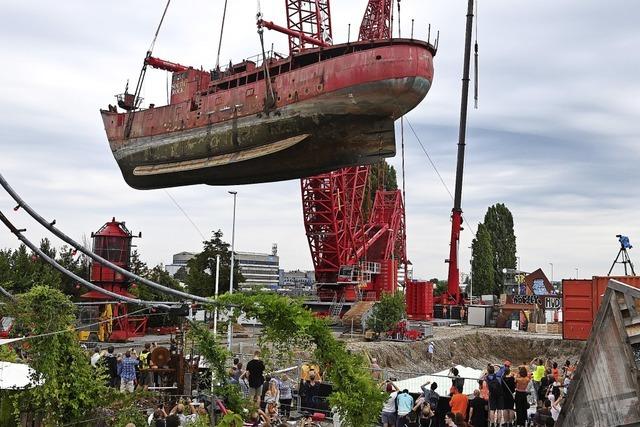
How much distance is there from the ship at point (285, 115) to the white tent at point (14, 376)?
A: 1737 centimetres

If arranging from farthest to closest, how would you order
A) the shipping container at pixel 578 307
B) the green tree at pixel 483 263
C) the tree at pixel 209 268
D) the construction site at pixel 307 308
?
the green tree at pixel 483 263 → the tree at pixel 209 268 → the shipping container at pixel 578 307 → the construction site at pixel 307 308

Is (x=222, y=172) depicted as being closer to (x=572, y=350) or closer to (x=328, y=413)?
(x=328, y=413)

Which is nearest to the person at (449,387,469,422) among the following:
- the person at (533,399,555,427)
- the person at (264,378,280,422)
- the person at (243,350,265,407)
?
the person at (533,399,555,427)

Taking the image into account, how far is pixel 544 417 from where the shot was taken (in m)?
11.7

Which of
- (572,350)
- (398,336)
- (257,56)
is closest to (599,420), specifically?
(257,56)

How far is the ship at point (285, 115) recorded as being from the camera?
87.0ft

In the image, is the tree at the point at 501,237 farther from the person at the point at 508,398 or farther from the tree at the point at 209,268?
the person at the point at 508,398

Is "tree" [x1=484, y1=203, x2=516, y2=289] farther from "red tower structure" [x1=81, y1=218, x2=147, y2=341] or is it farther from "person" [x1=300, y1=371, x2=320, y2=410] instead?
"person" [x1=300, y1=371, x2=320, y2=410]

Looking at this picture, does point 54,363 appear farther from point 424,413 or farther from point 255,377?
point 424,413

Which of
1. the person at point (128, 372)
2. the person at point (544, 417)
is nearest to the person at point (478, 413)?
the person at point (544, 417)

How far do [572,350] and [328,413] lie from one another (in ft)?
94.6

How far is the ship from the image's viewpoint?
87.0 ft

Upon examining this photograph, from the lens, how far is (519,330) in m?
46.9

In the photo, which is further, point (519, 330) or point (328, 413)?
point (519, 330)
